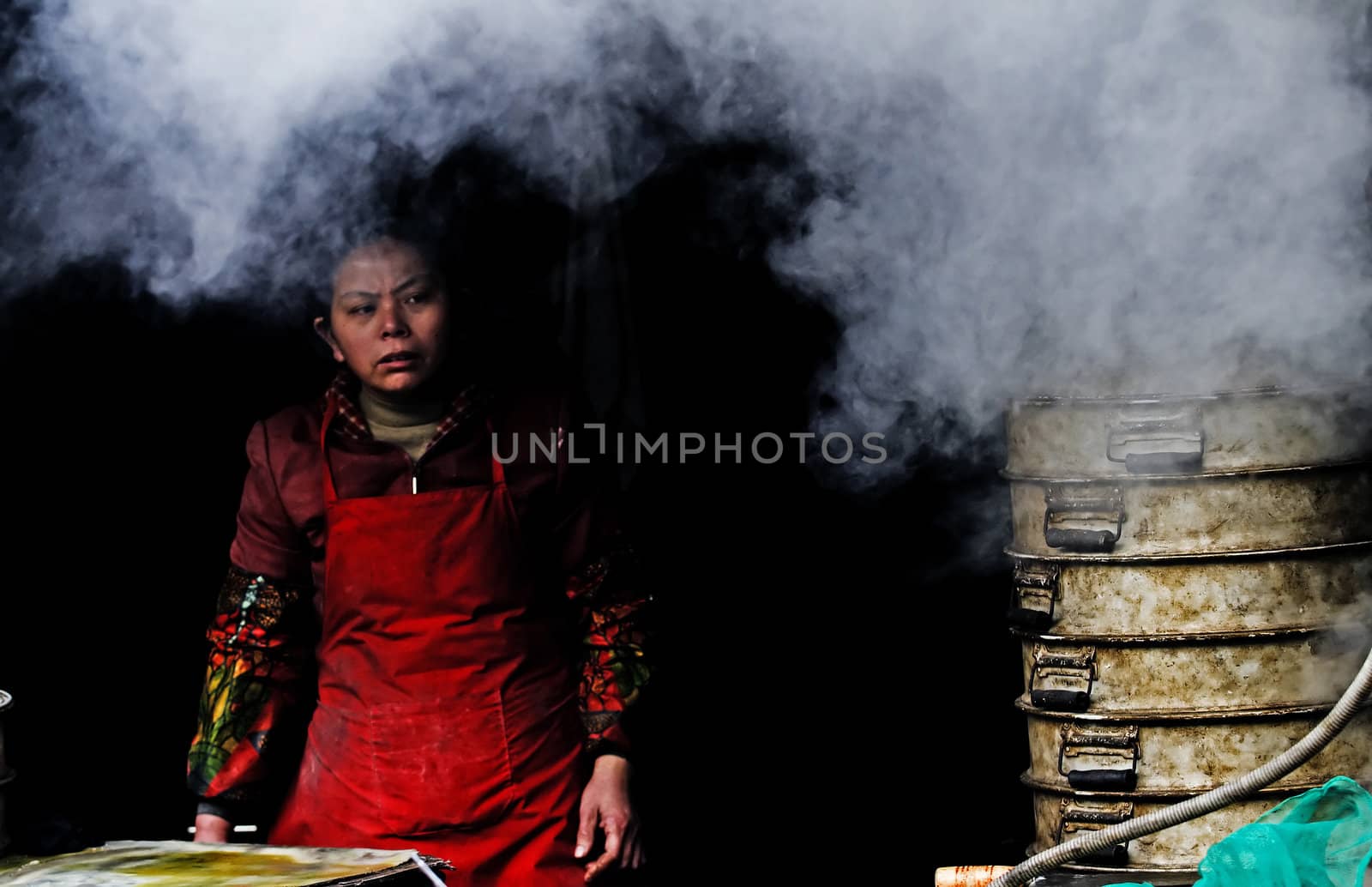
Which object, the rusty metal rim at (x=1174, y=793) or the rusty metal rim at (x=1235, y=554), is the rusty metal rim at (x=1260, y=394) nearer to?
the rusty metal rim at (x=1235, y=554)

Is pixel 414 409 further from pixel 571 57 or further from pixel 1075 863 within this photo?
pixel 1075 863

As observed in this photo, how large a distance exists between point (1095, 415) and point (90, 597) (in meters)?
2.78

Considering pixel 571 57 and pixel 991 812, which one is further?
pixel 991 812

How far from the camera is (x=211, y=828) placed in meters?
2.97

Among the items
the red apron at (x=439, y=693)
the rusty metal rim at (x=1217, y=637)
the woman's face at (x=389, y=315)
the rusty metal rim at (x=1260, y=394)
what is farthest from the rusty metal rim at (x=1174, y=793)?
the woman's face at (x=389, y=315)

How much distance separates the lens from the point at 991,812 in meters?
4.51

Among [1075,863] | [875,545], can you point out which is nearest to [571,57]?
[1075,863]

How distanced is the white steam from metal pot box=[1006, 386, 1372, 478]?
0.04 metres

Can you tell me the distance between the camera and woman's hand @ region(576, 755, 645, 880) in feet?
9.73

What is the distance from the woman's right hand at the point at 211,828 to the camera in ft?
9.70

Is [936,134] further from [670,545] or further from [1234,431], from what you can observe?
[670,545]

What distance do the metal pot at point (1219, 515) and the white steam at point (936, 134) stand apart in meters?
→ 0.17

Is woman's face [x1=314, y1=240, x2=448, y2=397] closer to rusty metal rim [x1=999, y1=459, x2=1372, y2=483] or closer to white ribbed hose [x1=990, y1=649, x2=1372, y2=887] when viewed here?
rusty metal rim [x1=999, y1=459, x2=1372, y2=483]

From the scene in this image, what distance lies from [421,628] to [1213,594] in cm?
151
